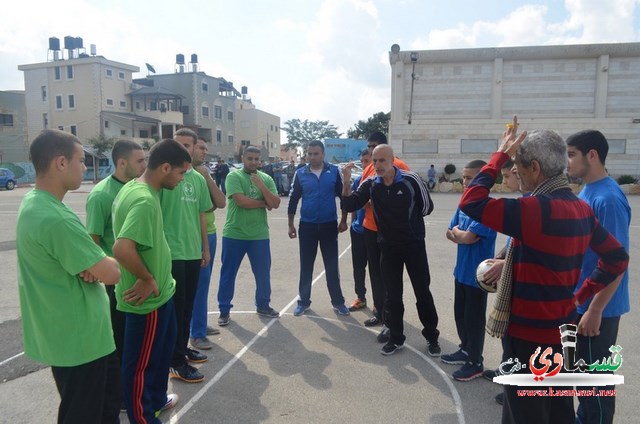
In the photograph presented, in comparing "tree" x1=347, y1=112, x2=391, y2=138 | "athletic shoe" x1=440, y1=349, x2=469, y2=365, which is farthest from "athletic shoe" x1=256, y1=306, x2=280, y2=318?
"tree" x1=347, y1=112, x2=391, y2=138

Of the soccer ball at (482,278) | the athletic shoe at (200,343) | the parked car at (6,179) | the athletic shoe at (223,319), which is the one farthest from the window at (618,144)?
the parked car at (6,179)

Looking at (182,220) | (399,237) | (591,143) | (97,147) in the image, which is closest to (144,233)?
(182,220)

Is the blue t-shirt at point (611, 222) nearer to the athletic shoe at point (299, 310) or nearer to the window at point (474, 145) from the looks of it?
the athletic shoe at point (299, 310)

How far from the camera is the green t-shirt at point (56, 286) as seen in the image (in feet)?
7.48

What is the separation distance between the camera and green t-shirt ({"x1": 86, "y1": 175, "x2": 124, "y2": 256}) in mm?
3660

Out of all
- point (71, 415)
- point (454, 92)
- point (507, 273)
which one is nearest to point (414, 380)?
point (507, 273)

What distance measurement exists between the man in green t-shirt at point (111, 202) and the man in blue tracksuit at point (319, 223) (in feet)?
8.23

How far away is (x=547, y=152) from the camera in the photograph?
2.39 m

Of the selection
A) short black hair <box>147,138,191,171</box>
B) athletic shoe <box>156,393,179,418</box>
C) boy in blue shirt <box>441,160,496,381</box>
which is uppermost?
short black hair <box>147,138,191,171</box>

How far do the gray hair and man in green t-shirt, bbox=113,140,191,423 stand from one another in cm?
226

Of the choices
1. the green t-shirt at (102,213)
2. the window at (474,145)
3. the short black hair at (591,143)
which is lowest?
the green t-shirt at (102,213)

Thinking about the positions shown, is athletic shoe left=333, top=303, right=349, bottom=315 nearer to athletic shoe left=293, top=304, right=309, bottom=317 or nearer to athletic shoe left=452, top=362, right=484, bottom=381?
athletic shoe left=293, top=304, right=309, bottom=317

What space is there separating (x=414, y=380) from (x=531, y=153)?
250cm

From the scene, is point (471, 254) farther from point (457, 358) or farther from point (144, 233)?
point (144, 233)
